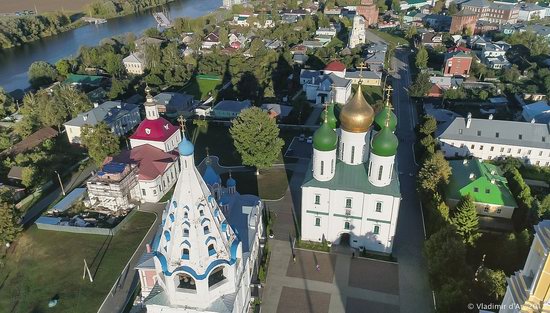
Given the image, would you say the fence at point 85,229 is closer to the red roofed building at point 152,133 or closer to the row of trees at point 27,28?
the red roofed building at point 152,133

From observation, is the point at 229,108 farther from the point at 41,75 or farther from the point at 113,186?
the point at 41,75

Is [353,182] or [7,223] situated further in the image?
[7,223]

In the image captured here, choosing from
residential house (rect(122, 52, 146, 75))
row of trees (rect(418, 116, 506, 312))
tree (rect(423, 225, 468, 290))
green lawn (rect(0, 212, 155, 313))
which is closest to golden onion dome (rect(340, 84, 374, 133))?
row of trees (rect(418, 116, 506, 312))

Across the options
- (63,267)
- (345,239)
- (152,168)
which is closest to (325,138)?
(345,239)

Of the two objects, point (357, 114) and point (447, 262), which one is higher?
point (357, 114)

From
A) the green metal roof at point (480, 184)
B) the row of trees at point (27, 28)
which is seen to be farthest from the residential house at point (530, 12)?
the row of trees at point (27, 28)
